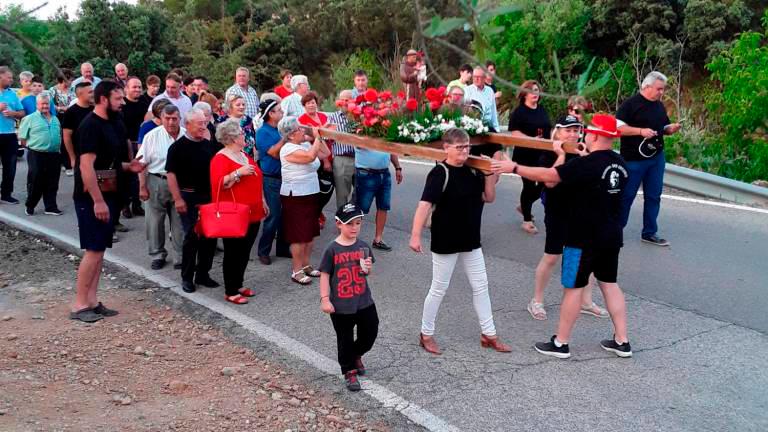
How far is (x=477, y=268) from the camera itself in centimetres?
574

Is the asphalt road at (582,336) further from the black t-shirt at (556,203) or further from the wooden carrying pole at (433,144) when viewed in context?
the wooden carrying pole at (433,144)

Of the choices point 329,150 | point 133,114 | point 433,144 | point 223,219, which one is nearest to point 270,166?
point 329,150

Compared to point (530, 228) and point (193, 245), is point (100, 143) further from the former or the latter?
point (530, 228)

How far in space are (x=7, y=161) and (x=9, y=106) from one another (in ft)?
2.84

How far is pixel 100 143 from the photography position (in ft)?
21.2

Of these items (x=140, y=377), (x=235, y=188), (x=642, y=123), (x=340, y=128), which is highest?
(x=642, y=123)

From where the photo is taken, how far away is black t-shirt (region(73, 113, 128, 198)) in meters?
6.39

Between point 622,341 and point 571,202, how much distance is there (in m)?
1.15

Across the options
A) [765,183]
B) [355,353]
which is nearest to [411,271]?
[355,353]

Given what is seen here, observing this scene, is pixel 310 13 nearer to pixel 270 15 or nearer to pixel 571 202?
pixel 270 15

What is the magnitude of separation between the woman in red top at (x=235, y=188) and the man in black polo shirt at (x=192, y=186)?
0.99ft

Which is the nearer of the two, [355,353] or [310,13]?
[355,353]

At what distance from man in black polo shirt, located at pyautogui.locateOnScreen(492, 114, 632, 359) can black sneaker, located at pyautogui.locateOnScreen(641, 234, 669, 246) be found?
3182mm

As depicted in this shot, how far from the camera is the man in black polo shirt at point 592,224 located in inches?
216
